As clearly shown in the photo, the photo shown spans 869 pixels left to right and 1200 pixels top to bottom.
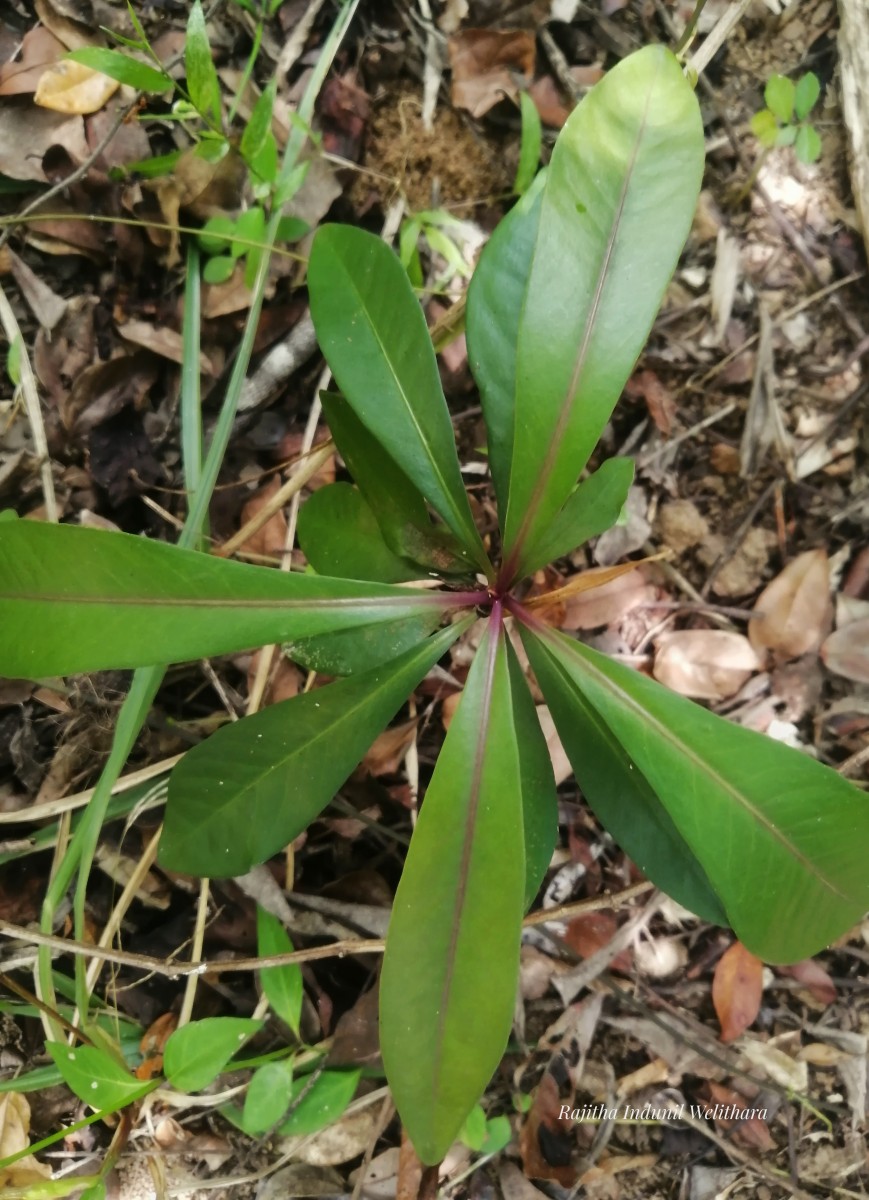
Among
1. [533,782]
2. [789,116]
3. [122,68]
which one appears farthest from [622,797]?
[789,116]

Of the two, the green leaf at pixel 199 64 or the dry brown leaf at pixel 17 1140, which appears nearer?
the green leaf at pixel 199 64

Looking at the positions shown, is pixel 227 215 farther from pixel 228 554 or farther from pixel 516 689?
pixel 516 689

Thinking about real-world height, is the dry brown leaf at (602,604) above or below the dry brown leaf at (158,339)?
below

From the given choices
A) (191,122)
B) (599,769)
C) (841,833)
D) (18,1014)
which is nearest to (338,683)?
(599,769)

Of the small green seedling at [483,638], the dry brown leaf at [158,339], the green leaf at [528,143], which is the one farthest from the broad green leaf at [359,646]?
the green leaf at [528,143]

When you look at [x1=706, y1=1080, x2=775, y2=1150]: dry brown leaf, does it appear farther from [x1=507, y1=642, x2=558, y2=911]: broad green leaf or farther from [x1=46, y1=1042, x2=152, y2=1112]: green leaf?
[x1=46, y1=1042, x2=152, y2=1112]: green leaf

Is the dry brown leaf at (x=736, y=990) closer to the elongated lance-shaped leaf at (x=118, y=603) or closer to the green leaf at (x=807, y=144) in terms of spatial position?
the elongated lance-shaped leaf at (x=118, y=603)
